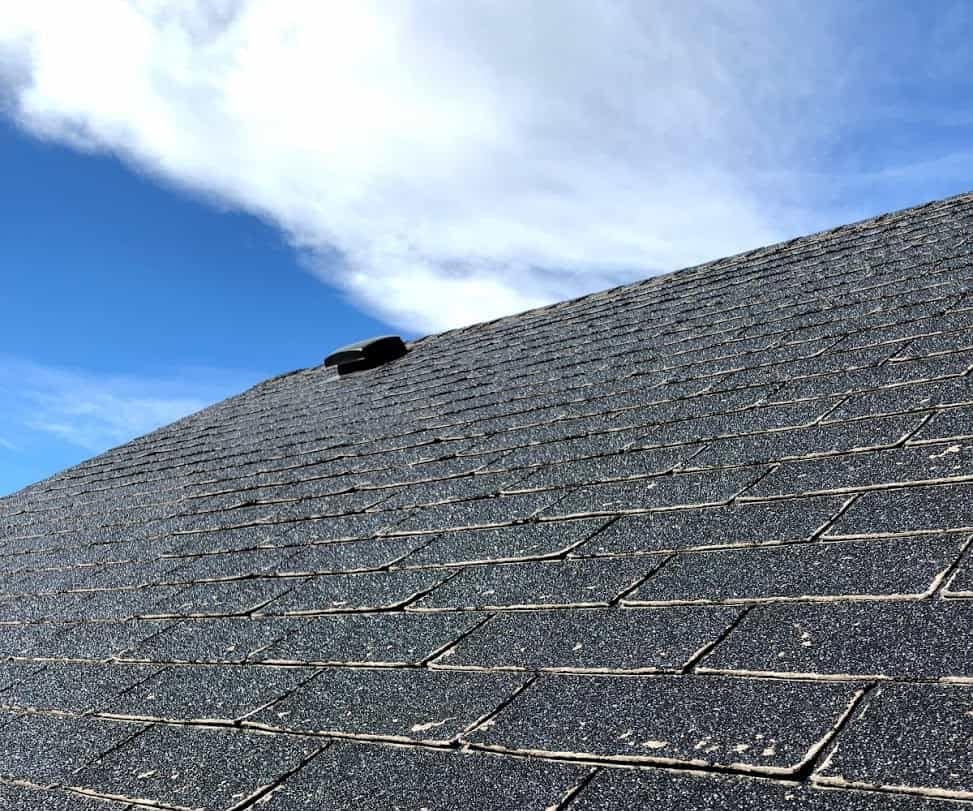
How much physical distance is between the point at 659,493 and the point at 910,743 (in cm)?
136

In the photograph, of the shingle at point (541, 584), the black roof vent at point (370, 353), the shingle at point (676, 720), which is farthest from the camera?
the black roof vent at point (370, 353)

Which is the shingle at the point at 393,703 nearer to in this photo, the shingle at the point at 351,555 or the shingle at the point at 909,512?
the shingle at the point at 351,555

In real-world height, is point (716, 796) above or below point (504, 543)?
below

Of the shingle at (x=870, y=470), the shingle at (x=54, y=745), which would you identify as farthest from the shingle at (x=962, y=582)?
the shingle at (x=54, y=745)

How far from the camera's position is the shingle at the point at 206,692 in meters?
2.15

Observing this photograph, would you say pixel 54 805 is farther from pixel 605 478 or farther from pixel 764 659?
pixel 605 478

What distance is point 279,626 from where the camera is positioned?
257 cm

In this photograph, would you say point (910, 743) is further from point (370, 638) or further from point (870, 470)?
point (370, 638)

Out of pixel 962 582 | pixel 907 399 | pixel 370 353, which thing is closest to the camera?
pixel 962 582

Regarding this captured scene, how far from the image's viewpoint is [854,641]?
1586 mm

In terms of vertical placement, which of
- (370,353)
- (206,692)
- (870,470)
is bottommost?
(206,692)

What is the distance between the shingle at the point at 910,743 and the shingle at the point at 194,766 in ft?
3.34

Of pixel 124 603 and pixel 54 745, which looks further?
pixel 124 603

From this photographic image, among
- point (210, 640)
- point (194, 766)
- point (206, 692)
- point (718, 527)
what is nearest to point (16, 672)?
point (210, 640)
